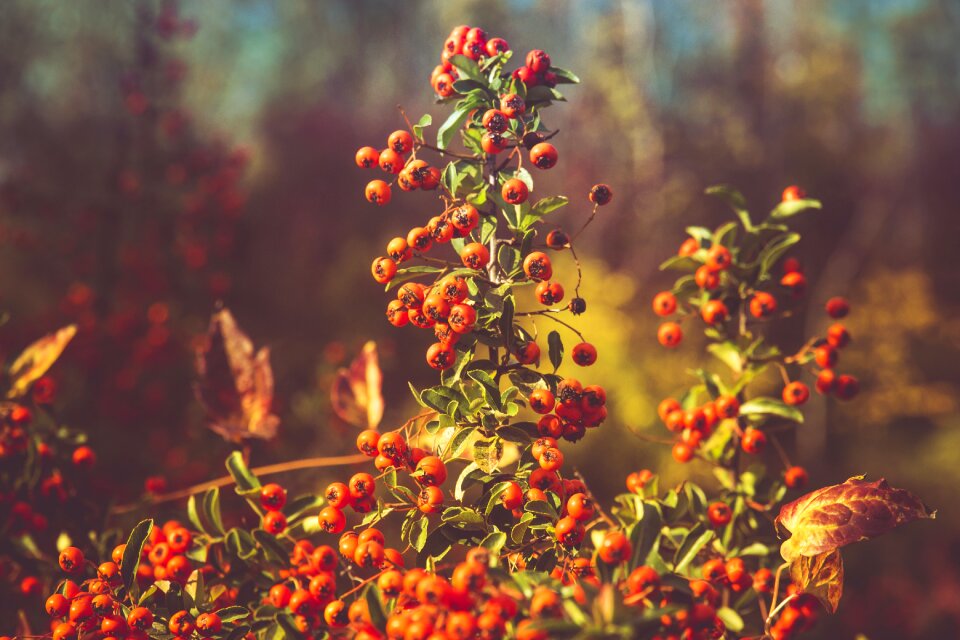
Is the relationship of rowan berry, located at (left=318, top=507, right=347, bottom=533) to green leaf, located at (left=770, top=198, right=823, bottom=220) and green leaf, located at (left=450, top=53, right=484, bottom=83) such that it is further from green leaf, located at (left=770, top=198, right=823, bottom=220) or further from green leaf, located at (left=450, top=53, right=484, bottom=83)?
green leaf, located at (left=770, top=198, right=823, bottom=220)

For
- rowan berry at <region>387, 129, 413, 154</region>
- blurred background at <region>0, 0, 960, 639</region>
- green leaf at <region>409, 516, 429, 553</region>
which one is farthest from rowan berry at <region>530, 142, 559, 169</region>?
blurred background at <region>0, 0, 960, 639</region>

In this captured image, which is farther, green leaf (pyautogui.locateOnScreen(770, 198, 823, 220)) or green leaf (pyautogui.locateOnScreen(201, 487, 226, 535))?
green leaf (pyautogui.locateOnScreen(770, 198, 823, 220))

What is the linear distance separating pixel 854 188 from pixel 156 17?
11.3 meters

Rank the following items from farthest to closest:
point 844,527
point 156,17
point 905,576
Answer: point 905,576, point 156,17, point 844,527

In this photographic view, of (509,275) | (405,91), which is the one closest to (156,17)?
(509,275)

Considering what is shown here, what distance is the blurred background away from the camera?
115 inches

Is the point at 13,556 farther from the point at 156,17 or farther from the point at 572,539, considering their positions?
the point at 156,17

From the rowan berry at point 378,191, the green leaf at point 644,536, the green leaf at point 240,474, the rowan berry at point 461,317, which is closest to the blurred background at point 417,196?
the green leaf at point 240,474

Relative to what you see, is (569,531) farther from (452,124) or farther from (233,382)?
Answer: (233,382)

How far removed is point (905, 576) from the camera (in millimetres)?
4910

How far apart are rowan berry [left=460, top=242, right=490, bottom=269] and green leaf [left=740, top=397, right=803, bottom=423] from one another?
20.1 inches

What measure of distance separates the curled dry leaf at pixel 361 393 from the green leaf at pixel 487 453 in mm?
327

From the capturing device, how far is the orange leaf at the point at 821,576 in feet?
2.55

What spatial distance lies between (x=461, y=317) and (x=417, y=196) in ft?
31.5
